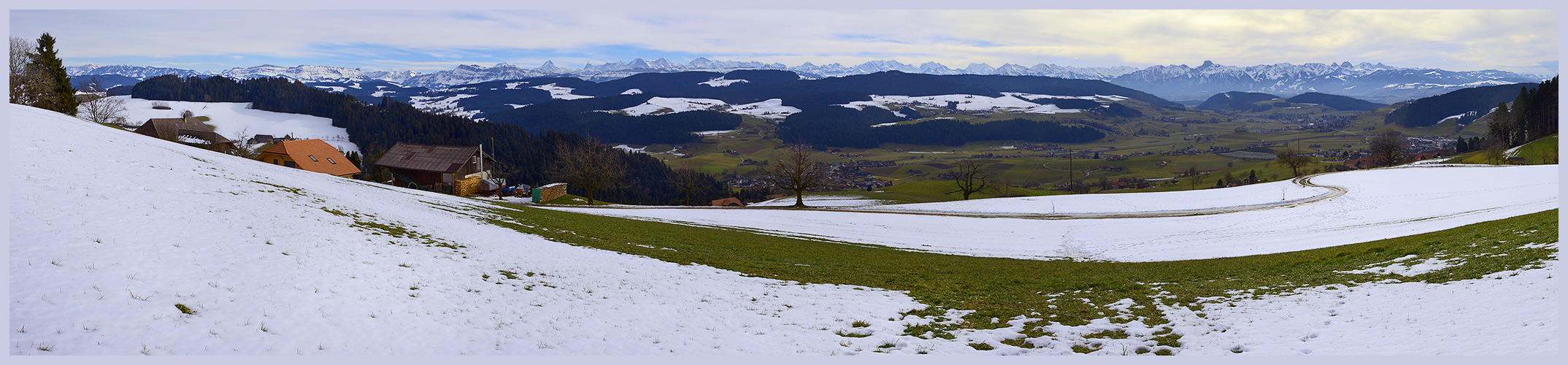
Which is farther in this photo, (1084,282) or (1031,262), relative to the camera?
(1031,262)

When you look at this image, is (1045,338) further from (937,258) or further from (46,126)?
(46,126)

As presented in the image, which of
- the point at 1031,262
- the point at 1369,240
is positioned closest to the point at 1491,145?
the point at 1369,240

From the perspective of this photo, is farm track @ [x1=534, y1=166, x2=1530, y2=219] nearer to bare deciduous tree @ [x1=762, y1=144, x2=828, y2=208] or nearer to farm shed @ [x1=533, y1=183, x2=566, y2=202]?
bare deciduous tree @ [x1=762, y1=144, x2=828, y2=208]

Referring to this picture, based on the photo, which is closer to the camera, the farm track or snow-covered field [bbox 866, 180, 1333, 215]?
the farm track

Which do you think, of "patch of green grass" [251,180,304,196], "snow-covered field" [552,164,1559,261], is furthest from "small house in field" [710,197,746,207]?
"patch of green grass" [251,180,304,196]

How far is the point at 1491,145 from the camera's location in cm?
13688

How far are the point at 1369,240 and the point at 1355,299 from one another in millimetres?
17930

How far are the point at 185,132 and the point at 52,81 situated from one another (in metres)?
66.2

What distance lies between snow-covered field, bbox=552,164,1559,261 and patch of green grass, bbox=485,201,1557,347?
5024mm

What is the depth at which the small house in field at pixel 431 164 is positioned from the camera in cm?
8362

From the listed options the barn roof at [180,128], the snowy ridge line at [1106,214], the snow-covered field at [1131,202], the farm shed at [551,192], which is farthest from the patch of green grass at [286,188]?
the barn roof at [180,128]

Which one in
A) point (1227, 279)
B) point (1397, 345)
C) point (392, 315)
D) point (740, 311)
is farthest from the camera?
point (1227, 279)

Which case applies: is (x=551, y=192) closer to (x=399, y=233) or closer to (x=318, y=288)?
(x=399, y=233)

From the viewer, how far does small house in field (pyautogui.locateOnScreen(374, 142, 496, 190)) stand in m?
83.6
